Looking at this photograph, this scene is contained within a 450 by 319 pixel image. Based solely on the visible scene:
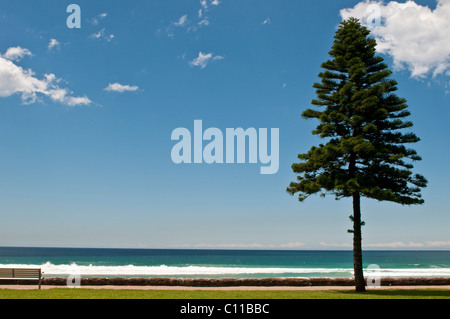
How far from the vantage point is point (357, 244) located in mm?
15102

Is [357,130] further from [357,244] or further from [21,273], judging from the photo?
[21,273]

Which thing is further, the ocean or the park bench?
the ocean

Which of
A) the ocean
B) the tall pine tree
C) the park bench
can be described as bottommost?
the ocean

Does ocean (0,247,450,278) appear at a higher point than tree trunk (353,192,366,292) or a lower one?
lower

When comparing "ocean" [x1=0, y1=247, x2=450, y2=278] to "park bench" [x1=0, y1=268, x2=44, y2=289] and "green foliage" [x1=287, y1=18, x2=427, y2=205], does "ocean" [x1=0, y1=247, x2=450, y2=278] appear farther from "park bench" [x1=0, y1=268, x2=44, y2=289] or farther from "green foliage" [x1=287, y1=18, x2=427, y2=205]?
"green foliage" [x1=287, y1=18, x2=427, y2=205]

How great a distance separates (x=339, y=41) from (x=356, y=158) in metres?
5.05

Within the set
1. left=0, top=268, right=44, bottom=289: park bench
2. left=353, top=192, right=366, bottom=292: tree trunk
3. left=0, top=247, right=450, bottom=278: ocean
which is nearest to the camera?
left=0, top=268, right=44, bottom=289: park bench

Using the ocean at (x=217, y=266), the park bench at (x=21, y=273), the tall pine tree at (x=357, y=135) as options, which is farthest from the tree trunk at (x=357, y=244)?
the ocean at (x=217, y=266)

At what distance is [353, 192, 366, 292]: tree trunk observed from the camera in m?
14.8

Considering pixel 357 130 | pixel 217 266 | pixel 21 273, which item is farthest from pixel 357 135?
pixel 217 266

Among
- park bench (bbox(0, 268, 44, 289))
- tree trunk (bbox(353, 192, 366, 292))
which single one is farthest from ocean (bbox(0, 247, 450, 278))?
tree trunk (bbox(353, 192, 366, 292))

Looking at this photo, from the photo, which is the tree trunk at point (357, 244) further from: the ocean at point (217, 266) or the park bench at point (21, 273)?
the ocean at point (217, 266)
